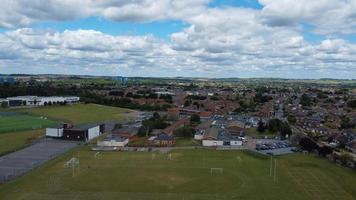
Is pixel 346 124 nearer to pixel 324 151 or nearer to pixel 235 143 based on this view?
pixel 324 151

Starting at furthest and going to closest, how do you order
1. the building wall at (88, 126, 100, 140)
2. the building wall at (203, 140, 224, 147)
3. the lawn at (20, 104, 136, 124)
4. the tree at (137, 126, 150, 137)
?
the lawn at (20, 104, 136, 124), the tree at (137, 126, 150, 137), the building wall at (88, 126, 100, 140), the building wall at (203, 140, 224, 147)

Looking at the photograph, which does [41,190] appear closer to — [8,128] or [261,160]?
[261,160]

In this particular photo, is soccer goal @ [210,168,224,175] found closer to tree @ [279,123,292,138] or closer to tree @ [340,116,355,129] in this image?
tree @ [279,123,292,138]

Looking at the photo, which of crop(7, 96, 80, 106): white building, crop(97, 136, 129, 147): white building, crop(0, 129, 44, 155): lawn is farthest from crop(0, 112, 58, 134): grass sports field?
crop(97, 136, 129, 147): white building

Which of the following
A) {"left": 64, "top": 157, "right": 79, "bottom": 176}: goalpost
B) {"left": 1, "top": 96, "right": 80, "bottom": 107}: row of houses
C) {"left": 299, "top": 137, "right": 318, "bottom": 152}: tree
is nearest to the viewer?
{"left": 64, "top": 157, "right": 79, "bottom": 176}: goalpost

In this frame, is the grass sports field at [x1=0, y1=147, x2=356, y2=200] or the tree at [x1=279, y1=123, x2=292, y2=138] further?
the tree at [x1=279, y1=123, x2=292, y2=138]

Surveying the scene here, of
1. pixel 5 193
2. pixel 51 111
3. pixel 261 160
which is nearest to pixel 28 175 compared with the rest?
pixel 5 193
